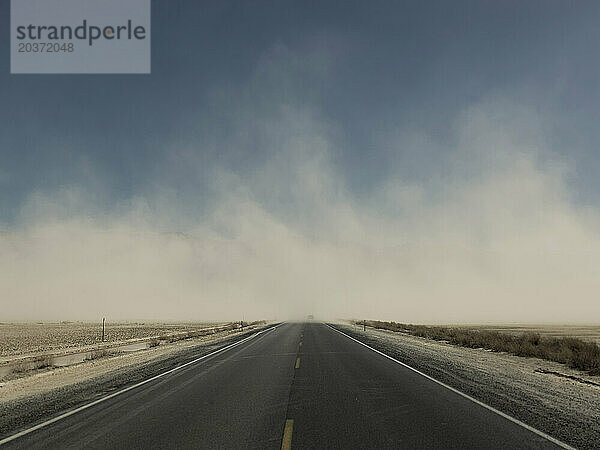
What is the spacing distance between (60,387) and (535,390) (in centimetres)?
1394

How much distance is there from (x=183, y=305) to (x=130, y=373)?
174 m

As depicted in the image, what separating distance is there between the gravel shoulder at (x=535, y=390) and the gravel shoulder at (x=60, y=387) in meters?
9.82

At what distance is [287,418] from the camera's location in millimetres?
8609

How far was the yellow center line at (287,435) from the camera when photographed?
675 cm

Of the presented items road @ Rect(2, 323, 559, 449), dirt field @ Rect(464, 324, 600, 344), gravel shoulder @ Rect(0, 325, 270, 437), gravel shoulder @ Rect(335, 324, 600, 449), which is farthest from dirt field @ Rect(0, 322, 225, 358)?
dirt field @ Rect(464, 324, 600, 344)

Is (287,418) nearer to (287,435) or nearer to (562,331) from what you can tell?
(287,435)

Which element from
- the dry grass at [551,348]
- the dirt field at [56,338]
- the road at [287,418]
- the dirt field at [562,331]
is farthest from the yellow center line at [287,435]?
the dirt field at [562,331]

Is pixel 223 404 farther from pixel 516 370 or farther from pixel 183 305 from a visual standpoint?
pixel 183 305

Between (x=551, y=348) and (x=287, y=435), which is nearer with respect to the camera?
(x=287, y=435)

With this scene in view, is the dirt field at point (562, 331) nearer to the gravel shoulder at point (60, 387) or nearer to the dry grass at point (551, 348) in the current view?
the dry grass at point (551, 348)

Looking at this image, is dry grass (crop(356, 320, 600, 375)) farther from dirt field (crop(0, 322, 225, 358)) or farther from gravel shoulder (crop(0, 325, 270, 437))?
dirt field (crop(0, 322, 225, 358))

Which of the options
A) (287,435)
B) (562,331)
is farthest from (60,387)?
(562,331)

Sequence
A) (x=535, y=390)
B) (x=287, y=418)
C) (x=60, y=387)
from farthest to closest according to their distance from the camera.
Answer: (x=60, y=387)
(x=535, y=390)
(x=287, y=418)

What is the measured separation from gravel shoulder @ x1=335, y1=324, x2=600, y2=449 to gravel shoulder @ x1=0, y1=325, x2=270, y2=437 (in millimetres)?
9824
